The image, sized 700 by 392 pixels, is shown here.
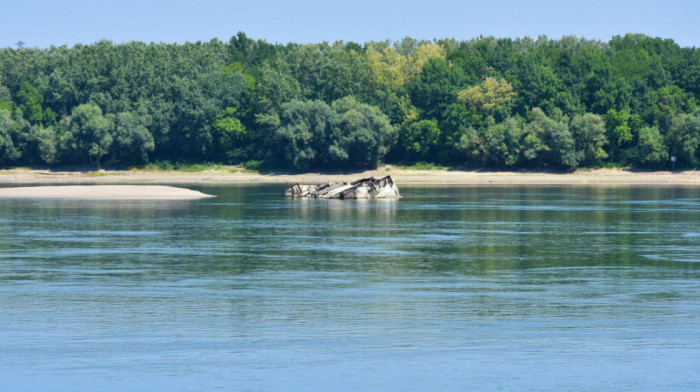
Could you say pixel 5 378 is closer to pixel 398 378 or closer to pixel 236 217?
pixel 398 378

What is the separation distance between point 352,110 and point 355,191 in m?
42.9

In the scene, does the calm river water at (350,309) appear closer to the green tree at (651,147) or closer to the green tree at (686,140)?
the green tree at (686,140)

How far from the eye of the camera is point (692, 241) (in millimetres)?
45125

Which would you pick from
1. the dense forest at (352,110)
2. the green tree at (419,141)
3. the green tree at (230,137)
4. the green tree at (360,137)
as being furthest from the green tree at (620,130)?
the green tree at (230,137)

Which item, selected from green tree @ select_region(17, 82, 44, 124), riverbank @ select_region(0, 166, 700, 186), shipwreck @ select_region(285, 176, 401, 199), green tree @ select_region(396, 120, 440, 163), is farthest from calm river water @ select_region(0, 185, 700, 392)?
green tree @ select_region(17, 82, 44, 124)

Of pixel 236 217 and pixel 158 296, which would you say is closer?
pixel 158 296

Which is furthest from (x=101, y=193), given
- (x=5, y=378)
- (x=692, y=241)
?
(x=5, y=378)

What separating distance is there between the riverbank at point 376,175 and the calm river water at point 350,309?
7644 cm

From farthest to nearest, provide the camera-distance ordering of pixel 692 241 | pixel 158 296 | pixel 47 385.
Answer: pixel 692 241, pixel 158 296, pixel 47 385

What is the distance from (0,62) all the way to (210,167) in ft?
176

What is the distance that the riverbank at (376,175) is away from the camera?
127 metres

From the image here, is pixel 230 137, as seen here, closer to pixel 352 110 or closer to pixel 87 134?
pixel 87 134

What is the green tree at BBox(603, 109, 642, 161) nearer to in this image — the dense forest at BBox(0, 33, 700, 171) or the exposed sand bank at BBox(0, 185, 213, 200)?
the dense forest at BBox(0, 33, 700, 171)

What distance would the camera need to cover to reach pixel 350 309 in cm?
2556
